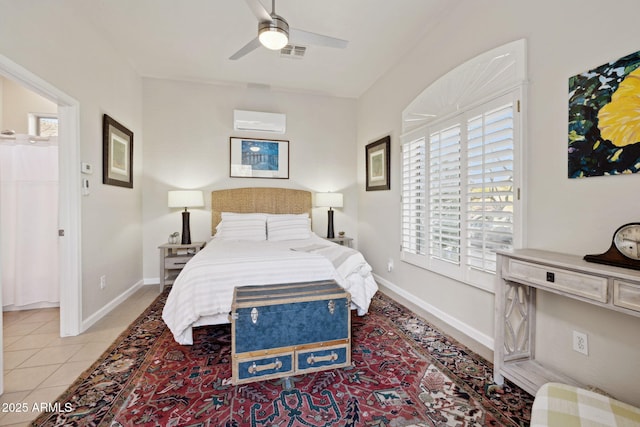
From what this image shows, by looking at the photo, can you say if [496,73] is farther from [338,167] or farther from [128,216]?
[128,216]

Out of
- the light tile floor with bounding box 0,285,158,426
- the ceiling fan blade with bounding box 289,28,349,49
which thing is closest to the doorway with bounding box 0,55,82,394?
the light tile floor with bounding box 0,285,158,426

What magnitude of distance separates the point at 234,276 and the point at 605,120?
8.71ft

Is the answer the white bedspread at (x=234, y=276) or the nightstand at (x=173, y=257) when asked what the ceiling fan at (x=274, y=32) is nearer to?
the white bedspread at (x=234, y=276)

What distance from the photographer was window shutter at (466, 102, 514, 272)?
7.18ft

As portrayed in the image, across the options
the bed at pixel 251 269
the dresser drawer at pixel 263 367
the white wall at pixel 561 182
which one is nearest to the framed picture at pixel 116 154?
the bed at pixel 251 269

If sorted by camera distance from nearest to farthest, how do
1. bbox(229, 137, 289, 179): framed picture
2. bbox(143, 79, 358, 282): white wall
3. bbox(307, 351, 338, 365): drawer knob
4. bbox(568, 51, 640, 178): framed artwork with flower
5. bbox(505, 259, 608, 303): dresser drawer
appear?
bbox(505, 259, 608, 303): dresser drawer < bbox(568, 51, 640, 178): framed artwork with flower < bbox(307, 351, 338, 365): drawer knob < bbox(143, 79, 358, 282): white wall < bbox(229, 137, 289, 179): framed picture

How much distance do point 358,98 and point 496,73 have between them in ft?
9.66

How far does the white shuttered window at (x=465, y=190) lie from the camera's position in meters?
2.21

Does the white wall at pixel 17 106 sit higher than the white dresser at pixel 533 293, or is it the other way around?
the white wall at pixel 17 106

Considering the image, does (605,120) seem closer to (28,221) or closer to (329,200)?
(329,200)

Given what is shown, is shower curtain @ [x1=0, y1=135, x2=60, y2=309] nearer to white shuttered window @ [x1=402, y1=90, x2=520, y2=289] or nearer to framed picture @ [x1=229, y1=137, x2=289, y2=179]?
framed picture @ [x1=229, y1=137, x2=289, y2=179]

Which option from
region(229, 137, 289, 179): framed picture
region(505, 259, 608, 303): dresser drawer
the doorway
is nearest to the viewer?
region(505, 259, 608, 303): dresser drawer

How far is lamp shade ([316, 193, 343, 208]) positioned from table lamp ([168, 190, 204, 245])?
1.75 metres

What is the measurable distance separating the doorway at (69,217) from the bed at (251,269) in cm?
98
